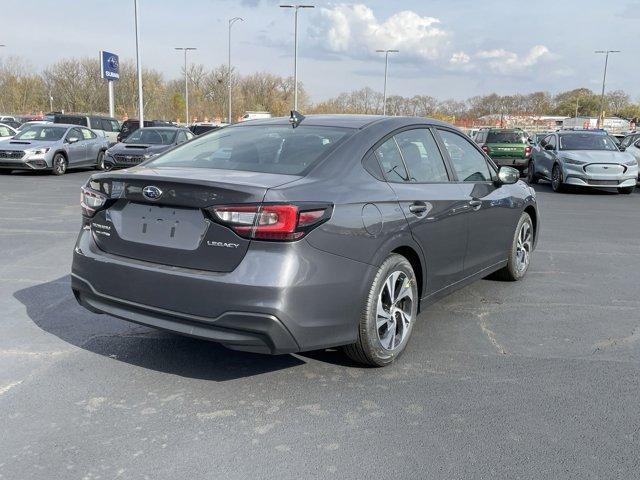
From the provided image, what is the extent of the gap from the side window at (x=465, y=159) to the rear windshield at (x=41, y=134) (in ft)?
52.0

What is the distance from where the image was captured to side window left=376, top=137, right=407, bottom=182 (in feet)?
12.9

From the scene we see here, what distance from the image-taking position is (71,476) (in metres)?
2.65

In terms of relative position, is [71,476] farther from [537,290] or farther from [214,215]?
[537,290]

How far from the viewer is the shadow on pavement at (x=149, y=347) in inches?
151

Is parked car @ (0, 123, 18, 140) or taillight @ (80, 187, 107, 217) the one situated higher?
taillight @ (80, 187, 107, 217)

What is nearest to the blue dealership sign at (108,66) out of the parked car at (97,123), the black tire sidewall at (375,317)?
the parked car at (97,123)

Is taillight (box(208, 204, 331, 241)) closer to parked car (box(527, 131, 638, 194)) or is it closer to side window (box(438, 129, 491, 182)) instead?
side window (box(438, 129, 491, 182))

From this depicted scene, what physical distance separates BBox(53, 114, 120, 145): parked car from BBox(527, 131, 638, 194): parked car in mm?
16591

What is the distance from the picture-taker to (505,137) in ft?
72.8

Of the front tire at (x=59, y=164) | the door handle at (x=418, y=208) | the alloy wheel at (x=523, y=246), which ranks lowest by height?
the front tire at (x=59, y=164)

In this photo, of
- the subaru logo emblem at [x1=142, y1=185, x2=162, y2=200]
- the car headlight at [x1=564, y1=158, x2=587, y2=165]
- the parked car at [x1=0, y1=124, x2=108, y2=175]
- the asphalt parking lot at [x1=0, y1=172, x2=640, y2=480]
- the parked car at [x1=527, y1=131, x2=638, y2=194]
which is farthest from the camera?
the parked car at [x1=0, y1=124, x2=108, y2=175]

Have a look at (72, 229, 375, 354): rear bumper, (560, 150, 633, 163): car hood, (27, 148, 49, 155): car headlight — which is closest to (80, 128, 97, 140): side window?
(27, 148, 49, 155): car headlight

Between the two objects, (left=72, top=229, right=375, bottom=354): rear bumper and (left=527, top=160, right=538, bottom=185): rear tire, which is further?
(left=527, top=160, right=538, bottom=185): rear tire

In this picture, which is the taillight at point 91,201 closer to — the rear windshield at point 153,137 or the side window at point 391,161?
the side window at point 391,161
